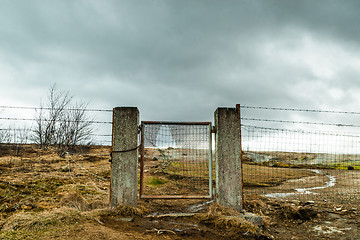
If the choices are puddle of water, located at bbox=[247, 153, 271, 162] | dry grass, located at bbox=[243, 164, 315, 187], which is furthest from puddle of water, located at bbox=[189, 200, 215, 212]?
dry grass, located at bbox=[243, 164, 315, 187]

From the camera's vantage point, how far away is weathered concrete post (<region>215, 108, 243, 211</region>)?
5.42 meters

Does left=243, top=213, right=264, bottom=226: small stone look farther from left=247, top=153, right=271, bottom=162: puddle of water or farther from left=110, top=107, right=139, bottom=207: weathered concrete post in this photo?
left=247, top=153, right=271, bottom=162: puddle of water

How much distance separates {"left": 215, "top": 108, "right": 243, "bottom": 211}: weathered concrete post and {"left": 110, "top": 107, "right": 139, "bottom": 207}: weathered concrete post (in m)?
1.89

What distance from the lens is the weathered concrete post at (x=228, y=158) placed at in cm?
542

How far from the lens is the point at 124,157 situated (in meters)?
5.38

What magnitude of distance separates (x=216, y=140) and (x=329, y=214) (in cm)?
304

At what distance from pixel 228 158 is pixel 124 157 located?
7.77 ft

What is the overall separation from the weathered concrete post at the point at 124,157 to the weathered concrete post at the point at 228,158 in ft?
6.19

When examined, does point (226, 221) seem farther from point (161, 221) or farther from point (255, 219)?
point (161, 221)

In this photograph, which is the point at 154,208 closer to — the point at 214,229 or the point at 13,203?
the point at 214,229

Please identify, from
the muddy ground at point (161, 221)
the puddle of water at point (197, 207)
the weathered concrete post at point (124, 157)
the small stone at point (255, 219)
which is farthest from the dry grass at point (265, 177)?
the weathered concrete post at point (124, 157)

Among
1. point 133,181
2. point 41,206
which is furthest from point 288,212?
point 41,206

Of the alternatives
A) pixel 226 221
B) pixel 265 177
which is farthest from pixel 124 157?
pixel 265 177

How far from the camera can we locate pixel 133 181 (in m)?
5.32
